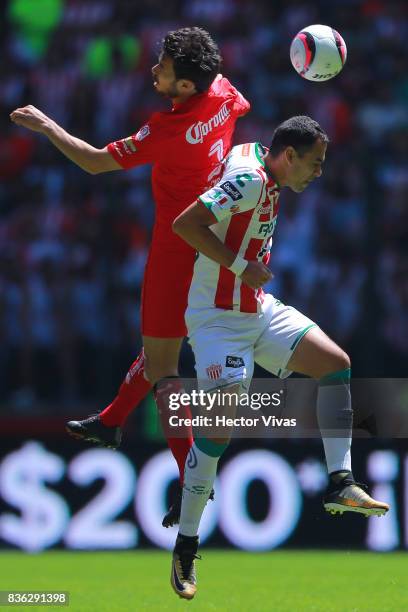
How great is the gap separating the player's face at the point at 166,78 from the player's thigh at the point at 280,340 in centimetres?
137

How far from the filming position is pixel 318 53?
7363mm

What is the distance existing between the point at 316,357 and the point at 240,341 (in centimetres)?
43

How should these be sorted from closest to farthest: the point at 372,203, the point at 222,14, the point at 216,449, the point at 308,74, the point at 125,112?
1. the point at 216,449
2. the point at 308,74
3. the point at 372,203
4. the point at 125,112
5. the point at 222,14

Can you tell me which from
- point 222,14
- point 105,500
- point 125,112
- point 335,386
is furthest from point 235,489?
point 222,14

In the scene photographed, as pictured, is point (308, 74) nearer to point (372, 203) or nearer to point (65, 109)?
point (372, 203)

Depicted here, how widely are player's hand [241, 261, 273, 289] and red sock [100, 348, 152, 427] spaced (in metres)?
1.29

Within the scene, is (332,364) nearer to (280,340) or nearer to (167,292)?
(280,340)

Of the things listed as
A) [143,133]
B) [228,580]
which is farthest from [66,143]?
[228,580]

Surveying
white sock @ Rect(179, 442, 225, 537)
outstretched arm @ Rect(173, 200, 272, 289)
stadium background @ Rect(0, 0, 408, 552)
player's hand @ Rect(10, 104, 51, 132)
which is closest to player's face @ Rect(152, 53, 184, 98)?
player's hand @ Rect(10, 104, 51, 132)

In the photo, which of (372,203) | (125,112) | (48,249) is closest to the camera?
(372,203)

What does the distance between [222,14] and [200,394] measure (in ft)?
30.1

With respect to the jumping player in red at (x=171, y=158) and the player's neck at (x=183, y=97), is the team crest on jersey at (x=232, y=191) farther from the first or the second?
the player's neck at (x=183, y=97)

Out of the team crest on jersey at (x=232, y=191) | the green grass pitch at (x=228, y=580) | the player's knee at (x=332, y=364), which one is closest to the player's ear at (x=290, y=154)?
the team crest on jersey at (x=232, y=191)

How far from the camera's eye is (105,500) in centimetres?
1082
